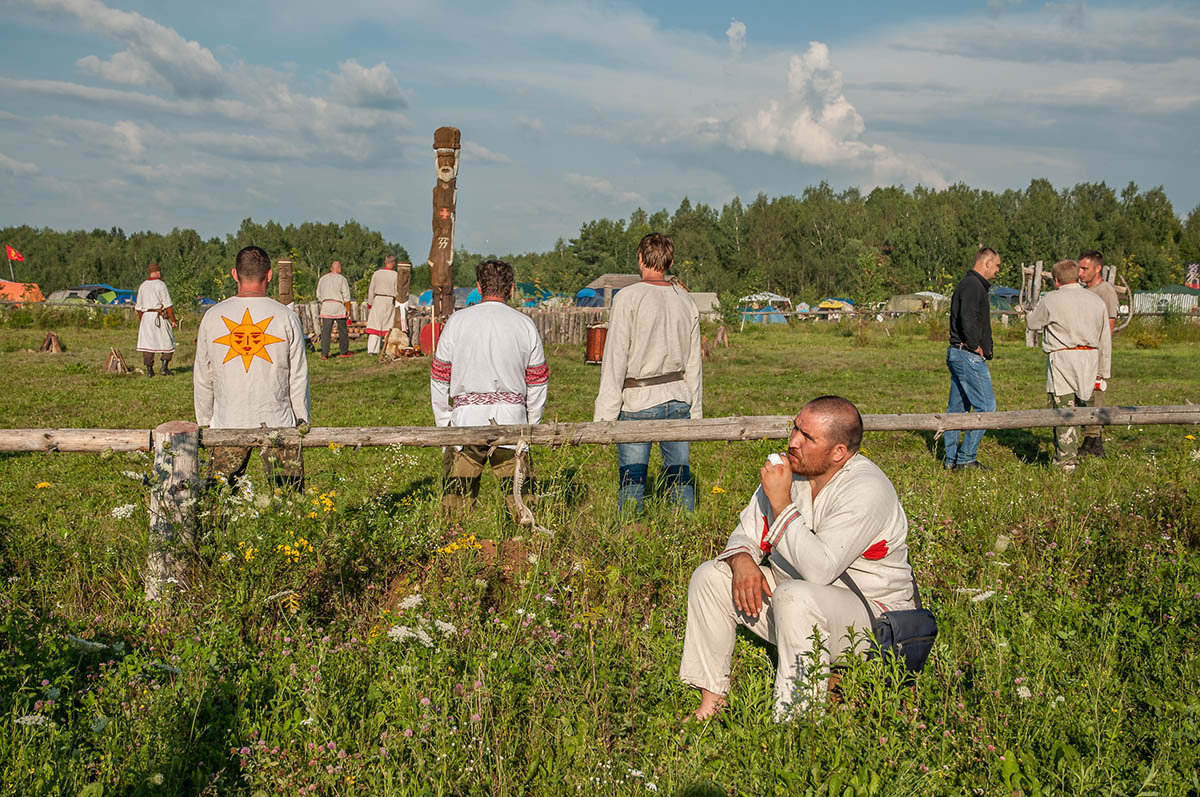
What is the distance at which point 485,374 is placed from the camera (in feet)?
18.6

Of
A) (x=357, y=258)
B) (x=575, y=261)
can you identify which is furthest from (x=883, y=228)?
(x=357, y=258)

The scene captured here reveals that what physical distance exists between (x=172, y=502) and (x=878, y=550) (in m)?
3.43

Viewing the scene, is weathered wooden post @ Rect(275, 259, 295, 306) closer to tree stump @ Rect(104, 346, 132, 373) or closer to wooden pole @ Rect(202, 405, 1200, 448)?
tree stump @ Rect(104, 346, 132, 373)

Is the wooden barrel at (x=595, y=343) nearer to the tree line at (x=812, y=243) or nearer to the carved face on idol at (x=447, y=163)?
the carved face on idol at (x=447, y=163)

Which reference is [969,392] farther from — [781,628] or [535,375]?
[781,628]

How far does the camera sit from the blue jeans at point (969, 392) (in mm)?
8398

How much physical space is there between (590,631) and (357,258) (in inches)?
4622

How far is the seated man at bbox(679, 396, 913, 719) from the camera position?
3500mm

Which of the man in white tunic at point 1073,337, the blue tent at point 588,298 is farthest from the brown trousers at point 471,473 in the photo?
the blue tent at point 588,298

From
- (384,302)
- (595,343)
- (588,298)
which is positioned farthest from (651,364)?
(588,298)

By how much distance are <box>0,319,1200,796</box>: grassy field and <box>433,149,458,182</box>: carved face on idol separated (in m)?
5.27

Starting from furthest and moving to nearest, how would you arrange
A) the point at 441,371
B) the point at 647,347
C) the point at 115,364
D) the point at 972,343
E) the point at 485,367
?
the point at 115,364 < the point at 972,343 < the point at 647,347 < the point at 441,371 < the point at 485,367

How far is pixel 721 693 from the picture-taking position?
3.66 meters

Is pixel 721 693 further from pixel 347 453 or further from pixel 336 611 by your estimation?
pixel 347 453
